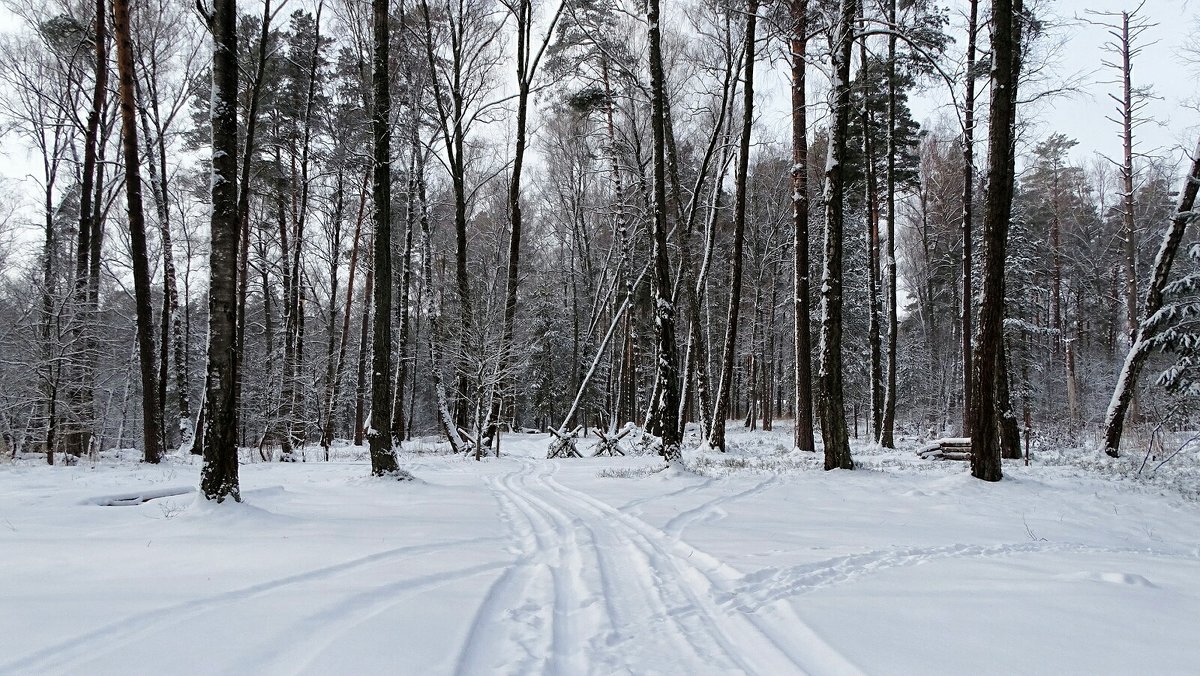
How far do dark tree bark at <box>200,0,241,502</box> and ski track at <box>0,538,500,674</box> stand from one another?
2.86 metres

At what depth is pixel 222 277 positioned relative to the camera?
19.1 ft

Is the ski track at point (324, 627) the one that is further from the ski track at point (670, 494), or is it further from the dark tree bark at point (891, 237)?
the dark tree bark at point (891, 237)

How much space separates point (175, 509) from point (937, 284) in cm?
3490

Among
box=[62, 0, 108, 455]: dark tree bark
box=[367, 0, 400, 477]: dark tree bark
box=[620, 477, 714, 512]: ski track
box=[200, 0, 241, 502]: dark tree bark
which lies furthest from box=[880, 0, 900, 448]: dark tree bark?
box=[62, 0, 108, 455]: dark tree bark

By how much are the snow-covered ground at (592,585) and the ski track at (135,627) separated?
0.01m

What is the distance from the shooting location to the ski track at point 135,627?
2223 millimetres

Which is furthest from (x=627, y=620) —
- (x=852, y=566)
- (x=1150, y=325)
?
(x=1150, y=325)

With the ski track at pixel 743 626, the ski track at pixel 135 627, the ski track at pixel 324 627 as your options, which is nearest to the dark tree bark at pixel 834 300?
the ski track at pixel 743 626

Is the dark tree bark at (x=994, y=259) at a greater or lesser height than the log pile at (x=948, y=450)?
greater

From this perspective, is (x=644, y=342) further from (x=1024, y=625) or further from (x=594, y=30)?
(x=1024, y=625)

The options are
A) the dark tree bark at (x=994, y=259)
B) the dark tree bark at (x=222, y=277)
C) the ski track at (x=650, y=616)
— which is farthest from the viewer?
the dark tree bark at (x=994, y=259)

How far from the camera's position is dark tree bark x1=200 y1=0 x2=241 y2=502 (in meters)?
5.74

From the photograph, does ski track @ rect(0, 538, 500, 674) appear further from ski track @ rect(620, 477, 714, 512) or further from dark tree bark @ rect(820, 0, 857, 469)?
dark tree bark @ rect(820, 0, 857, 469)

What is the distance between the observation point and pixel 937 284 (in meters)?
30.9
